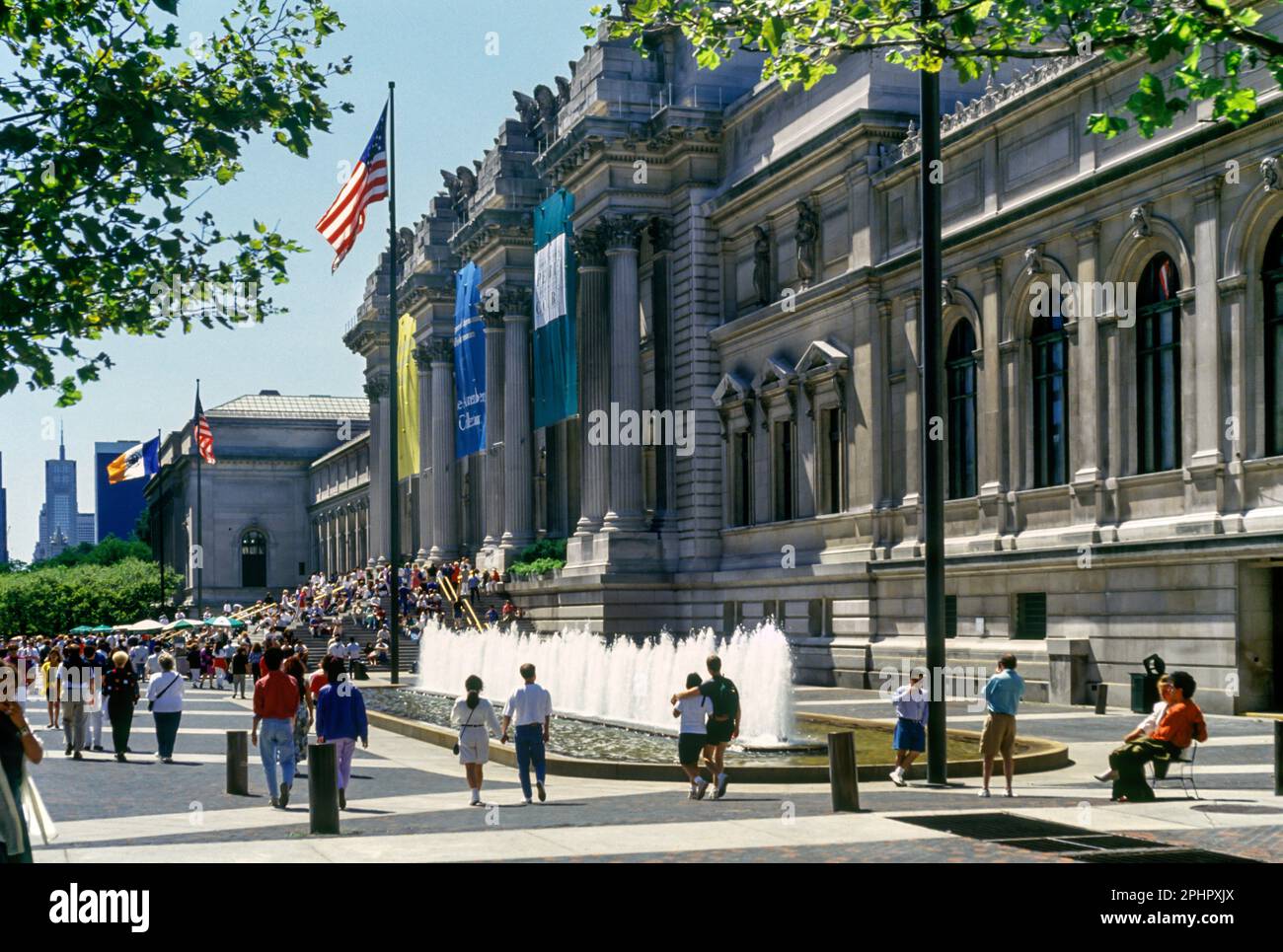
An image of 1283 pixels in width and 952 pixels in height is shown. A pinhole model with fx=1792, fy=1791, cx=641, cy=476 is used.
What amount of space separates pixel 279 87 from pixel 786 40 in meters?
4.95

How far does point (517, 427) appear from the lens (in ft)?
235

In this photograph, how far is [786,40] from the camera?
17203 millimetres

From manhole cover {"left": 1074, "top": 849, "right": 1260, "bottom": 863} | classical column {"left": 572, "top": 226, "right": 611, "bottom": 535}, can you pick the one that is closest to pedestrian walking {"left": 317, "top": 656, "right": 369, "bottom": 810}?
manhole cover {"left": 1074, "top": 849, "right": 1260, "bottom": 863}

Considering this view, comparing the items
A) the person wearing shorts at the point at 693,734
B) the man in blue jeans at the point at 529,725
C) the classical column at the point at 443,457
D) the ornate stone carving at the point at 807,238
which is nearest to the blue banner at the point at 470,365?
the classical column at the point at 443,457

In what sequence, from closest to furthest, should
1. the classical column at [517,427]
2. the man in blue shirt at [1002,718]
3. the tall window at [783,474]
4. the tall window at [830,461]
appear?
1. the man in blue shirt at [1002,718]
2. the tall window at [830,461]
3. the tall window at [783,474]
4. the classical column at [517,427]

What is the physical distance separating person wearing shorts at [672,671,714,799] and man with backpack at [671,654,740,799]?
6 centimetres

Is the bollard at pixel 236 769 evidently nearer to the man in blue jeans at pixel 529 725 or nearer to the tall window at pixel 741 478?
the man in blue jeans at pixel 529 725

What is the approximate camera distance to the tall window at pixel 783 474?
54.1 meters

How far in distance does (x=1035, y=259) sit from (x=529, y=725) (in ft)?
74.9

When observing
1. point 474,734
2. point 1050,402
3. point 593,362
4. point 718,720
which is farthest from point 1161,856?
point 593,362

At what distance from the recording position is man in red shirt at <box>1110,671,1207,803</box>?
20.3 meters

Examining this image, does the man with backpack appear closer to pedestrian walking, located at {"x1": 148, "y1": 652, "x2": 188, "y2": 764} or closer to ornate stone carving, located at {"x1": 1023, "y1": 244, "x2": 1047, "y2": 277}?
pedestrian walking, located at {"x1": 148, "y1": 652, "x2": 188, "y2": 764}

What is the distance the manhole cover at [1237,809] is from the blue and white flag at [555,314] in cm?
4238
